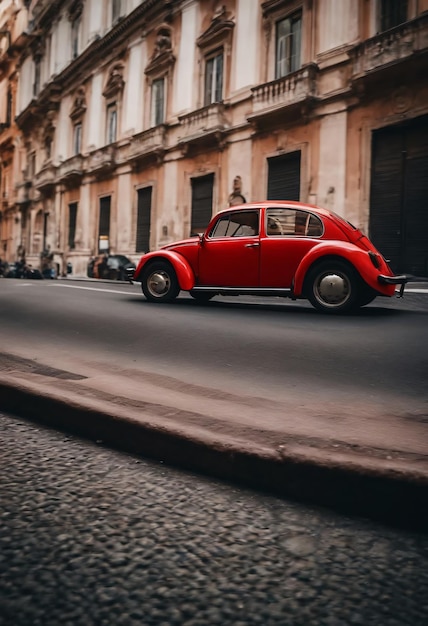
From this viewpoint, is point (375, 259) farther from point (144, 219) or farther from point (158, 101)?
point (158, 101)

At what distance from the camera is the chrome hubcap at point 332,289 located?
729 cm

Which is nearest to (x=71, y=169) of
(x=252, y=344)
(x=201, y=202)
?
(x=201, y=202)

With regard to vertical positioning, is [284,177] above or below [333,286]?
above

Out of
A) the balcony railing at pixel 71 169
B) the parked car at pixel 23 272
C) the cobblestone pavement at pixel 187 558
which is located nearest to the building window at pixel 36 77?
the balcony railing at pixel 71 169

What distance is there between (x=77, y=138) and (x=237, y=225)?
25574mm

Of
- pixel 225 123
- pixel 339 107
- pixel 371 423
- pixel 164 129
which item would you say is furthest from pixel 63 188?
pixel 371 423

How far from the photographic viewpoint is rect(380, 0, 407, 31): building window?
14.4 m

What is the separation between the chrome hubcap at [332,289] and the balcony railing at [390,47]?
8.74 meters

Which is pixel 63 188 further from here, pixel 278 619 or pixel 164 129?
pixel 278 619

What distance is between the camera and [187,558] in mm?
1532

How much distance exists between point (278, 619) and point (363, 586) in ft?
0.90

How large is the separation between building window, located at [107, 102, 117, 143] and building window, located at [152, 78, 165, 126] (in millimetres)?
3589

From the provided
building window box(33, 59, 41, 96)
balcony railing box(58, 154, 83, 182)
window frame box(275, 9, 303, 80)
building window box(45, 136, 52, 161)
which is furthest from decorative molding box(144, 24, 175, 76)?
building window box(33, 59, 41, 96)

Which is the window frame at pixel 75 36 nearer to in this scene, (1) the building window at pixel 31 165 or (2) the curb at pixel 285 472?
(1) the building window at pixel 31 165
